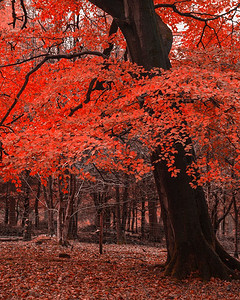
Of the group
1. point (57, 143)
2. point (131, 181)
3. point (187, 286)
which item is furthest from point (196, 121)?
point (131, 181)

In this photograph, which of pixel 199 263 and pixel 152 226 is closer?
pixel 199 263

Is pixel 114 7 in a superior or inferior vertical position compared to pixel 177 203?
superior

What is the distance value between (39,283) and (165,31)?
6.74 m

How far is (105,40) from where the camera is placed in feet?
27.8

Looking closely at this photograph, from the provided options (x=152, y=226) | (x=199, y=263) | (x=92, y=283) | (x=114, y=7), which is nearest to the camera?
(x=92, y=283)

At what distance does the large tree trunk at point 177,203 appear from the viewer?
686 cm

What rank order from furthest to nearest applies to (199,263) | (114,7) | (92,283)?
(114,7)
(199,263)
(92,283)

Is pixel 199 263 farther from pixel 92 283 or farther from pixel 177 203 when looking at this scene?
pixel 92 283

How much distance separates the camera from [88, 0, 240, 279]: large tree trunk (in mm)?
6859

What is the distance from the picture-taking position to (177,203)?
689cm

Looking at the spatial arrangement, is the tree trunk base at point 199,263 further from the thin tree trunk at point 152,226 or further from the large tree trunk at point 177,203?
the thin tree trunk at point 152,226

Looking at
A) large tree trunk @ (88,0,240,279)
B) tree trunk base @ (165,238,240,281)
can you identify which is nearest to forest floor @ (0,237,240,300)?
tree trunk base @ (165,238,240,281)

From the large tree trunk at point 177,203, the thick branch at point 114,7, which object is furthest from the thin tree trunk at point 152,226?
the thick branch at point 114,7

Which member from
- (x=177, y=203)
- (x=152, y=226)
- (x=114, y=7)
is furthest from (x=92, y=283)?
(x=152, y=226)
